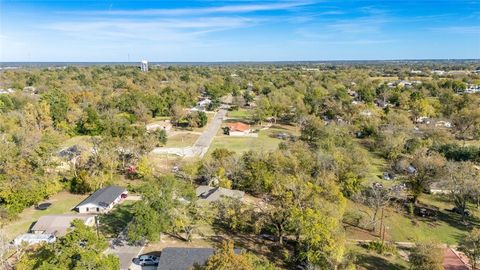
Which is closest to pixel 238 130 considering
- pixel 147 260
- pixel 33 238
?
pixel 33 238

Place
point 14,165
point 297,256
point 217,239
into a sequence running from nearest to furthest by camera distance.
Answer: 1. point 297,256
2. point 217,239
3. point 14,165

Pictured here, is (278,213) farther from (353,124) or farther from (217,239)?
(353,124)

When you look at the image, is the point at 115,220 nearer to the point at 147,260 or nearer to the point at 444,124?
the point at 147,260

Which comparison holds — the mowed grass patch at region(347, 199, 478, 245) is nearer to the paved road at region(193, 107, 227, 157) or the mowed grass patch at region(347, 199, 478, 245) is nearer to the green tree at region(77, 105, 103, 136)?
the paved road at region(193, 107, 227, 157)

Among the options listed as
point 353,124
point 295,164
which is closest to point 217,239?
point 295,164

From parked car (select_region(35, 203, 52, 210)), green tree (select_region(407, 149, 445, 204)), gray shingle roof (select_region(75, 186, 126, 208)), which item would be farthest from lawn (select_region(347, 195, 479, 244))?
parked car (select_region(35, 203, 52, 210))

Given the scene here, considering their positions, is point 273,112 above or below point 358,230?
above

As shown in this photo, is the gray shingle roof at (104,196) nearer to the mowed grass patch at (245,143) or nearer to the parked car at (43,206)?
the parked car at (43,206)

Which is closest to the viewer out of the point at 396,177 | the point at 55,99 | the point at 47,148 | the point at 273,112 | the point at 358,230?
the point at 358,230
